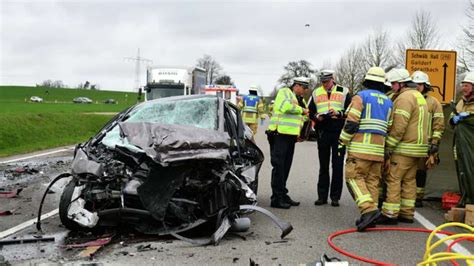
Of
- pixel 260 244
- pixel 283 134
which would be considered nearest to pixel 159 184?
pixel 260 244

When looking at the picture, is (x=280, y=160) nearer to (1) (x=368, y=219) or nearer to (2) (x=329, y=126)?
(2) (x=329, y=126)

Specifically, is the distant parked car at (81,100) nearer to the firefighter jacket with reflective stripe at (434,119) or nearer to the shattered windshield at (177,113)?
the shattered windshield at (177,113)

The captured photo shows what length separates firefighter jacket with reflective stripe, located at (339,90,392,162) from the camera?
601cm

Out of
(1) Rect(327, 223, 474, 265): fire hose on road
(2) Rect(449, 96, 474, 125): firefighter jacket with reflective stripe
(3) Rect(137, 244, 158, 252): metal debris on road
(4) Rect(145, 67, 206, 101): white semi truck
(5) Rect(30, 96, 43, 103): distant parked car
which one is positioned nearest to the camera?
(1) Rect(327, 223, 474, 265): fire hose on road

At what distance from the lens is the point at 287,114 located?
7.13 metres

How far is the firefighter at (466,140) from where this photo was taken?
629cm

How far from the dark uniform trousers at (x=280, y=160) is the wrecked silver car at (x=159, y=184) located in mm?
1511

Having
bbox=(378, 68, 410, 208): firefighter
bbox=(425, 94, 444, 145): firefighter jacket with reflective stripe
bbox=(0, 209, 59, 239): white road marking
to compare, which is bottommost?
bbox=(0, 209, 59, 239): white road marking

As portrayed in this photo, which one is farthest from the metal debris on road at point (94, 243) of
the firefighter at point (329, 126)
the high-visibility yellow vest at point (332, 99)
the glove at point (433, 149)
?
the glove at point (433, 149)

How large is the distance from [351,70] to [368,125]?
35.8 meters

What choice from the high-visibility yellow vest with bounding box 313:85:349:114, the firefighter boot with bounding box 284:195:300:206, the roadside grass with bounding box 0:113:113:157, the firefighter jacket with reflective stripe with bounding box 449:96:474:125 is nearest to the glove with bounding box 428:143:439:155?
the firefighter jacket with reflective stripe with bounding box 449:96:474:125

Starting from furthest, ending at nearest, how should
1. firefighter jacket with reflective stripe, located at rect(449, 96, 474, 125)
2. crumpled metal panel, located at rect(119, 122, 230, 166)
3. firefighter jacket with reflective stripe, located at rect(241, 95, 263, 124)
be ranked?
firefighter jacket with reflective stripe, located at rect(241, 95, 263, 124) → firefighter jacket with reflective stripe, located at rect(449, 96, 474, 125) → crumpled metal panel, located at rect(119, 122, 230, 166)

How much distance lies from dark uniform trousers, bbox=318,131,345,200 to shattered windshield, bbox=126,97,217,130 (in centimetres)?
187

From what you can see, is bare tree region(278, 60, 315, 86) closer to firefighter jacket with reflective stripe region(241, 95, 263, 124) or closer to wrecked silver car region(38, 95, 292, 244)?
firefighter jacket with reflective stripe region(241, 95, 263, 124)
